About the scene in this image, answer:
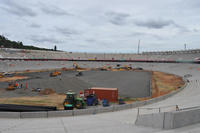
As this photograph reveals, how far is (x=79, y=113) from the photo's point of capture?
1263 centimetres

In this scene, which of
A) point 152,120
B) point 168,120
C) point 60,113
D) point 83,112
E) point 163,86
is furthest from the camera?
point 163,86

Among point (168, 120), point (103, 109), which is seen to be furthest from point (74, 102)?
point (168, 120)

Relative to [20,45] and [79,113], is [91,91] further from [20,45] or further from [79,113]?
[20,45]

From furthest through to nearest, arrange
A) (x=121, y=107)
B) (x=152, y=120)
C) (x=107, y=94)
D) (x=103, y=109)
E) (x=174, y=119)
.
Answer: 1. (x=107, y=94)
2. (x=121, y=107)
3. (x=103, y=109)
4. (x=152, y=120)
5. (x=174, y=119)

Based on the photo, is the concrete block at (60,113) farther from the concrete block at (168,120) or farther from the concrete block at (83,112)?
the concrete block at (168,120)

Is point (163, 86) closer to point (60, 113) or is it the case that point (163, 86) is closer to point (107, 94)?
point (107, 94)

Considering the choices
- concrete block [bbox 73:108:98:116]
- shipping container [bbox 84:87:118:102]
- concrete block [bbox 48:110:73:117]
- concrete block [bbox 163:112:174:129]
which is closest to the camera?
concrete block [bbox 163:112:174:129]

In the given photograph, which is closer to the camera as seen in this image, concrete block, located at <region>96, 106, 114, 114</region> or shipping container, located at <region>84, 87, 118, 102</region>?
concrete block, located at <region>96, 106, 114, 114</region>

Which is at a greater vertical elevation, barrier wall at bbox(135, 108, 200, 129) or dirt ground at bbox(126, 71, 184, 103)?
barrier wall at bbox(135, 108, 200, 129)

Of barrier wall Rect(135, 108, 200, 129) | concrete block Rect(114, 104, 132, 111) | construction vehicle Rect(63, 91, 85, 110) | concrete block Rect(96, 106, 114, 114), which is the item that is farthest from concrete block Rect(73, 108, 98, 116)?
barrier wall Rect(135, 108, 200, 129)

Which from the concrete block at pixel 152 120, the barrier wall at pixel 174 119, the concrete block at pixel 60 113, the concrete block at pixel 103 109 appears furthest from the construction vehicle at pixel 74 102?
the barrier wall at pixel 174 119

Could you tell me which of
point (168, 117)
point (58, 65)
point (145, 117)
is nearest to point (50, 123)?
point (145, 117)

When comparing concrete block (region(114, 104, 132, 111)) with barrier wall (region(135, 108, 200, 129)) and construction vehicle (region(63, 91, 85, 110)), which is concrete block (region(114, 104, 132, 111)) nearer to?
construction vehicle (region(63, 91, 85, 110))

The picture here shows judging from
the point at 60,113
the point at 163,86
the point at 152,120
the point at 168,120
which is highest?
the point at 168,120
